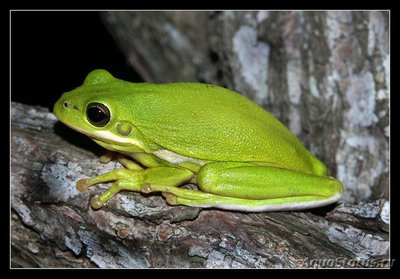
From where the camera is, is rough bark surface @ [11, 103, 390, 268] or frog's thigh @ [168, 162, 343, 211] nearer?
rough bark surface @ [11, 103, 390, 268]

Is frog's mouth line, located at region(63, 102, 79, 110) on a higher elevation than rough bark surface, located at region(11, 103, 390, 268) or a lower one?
higher

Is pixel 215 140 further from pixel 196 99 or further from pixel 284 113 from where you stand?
pixel 284 113

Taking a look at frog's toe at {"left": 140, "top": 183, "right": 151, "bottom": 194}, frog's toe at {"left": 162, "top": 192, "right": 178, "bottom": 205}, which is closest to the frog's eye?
frog's toe at {"left": 140, "top": 183, "right": 151, "bottom": 194}

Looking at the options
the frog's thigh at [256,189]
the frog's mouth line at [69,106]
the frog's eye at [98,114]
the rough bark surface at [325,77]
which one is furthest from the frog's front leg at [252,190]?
the rough bark surface at [325,77]
